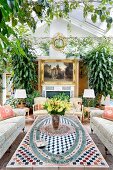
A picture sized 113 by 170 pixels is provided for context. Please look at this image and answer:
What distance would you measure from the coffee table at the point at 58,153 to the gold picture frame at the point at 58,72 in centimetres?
407

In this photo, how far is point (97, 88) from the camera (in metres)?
6.90

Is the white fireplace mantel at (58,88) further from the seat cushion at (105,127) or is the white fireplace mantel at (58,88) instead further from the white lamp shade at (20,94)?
the seat cushion at (105,127)

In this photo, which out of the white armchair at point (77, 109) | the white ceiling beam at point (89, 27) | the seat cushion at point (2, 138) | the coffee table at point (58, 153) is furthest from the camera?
the white ceiling beam at point (89, 27)

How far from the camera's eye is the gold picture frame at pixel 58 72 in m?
7.64

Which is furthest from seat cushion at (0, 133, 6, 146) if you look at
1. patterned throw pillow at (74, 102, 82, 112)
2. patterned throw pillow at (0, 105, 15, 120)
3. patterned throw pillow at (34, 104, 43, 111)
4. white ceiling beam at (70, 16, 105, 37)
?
white ceiling beam at (70, 16, 105, 37)

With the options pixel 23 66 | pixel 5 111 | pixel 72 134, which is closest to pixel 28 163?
pixel 72 134

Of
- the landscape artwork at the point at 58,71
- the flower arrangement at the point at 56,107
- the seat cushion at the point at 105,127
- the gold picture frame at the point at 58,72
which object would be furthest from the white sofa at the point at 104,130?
the landscape artwork at the point at 58,71

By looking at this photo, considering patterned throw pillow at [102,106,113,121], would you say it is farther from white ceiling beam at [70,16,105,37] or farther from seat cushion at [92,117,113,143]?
white ceiling beam at [70,16,105,37]

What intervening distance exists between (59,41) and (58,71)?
116 cm

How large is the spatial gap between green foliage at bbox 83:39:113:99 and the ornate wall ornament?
1116 mm

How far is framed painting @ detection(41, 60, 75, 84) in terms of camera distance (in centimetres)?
764

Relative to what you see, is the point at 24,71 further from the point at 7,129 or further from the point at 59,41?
the point at 7,129

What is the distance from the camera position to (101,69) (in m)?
6.79

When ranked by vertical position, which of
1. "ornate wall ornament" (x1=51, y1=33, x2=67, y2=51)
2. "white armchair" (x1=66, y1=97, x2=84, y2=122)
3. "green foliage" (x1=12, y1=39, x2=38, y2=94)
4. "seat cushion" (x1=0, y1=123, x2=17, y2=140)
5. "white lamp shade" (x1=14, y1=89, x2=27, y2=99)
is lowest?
"seat cushion" (x1=0, y1=123, x2=17, y2=140)
